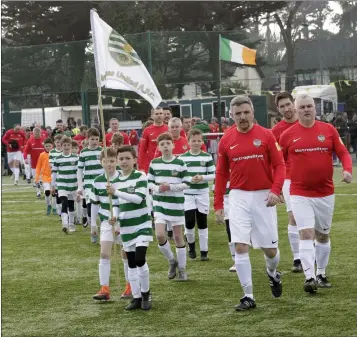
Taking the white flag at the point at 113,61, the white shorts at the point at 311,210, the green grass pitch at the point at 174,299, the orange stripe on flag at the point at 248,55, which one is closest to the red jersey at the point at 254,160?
the white shorts at the point at 311,210

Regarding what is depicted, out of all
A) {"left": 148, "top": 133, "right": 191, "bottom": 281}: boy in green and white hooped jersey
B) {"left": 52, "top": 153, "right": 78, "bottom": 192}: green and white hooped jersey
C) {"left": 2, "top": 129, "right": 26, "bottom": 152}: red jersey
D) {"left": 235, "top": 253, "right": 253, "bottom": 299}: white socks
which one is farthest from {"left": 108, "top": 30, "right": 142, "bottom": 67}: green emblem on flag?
{"left": 2, "top": 129, "right": 26, "bottom": 152}: red jersey

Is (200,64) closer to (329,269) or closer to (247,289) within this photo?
(329,269)

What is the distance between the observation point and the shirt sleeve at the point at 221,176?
8.92m

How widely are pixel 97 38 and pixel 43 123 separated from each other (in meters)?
25.8

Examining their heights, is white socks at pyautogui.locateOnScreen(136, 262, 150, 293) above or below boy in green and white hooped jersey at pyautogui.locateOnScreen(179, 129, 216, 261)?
below

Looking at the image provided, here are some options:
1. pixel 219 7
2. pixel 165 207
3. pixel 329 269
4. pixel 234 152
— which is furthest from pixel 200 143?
pixel 219 7

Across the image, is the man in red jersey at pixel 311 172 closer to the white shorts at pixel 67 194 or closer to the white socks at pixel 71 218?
the white shorts at pixel 67 194

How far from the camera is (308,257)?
923cm

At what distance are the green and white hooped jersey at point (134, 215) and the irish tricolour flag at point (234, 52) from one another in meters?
23.1

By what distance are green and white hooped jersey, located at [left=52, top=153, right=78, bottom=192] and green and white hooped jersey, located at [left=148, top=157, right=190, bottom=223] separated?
5.95m

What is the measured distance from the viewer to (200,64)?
31.6 m

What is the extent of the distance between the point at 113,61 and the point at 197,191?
2.53 meters

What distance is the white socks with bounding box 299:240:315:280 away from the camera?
9188mm

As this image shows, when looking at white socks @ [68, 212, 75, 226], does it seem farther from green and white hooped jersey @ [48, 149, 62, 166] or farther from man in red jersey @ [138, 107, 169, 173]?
man in red jersey @ [138, 107, 169, 173]
